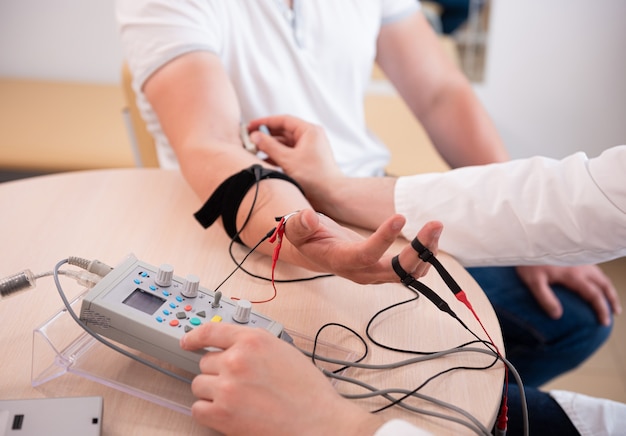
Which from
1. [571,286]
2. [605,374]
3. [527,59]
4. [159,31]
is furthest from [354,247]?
[527,59]

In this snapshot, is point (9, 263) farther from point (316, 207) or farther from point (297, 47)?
point (297, 47)

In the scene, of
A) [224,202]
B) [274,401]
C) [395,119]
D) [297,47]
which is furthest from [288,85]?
[395,119]

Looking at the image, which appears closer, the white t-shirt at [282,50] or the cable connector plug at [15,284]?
the cable connector plug at [15,284]

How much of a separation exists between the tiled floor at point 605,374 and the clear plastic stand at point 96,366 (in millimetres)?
1256

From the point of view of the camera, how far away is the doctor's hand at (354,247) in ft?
1.92

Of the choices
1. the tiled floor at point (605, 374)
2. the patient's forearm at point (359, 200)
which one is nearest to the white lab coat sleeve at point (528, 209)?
the patient's forearm at point (359, 200)

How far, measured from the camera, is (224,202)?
0.82 m

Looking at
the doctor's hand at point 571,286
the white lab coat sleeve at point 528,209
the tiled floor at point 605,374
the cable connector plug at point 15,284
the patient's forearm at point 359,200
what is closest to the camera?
the cable connector plug at point 15,284

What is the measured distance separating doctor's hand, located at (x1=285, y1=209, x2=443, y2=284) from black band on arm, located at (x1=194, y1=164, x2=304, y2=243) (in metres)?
0.11

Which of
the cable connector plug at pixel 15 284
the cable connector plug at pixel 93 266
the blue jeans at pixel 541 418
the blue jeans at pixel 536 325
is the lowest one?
the blue jeans at pixel 536 325

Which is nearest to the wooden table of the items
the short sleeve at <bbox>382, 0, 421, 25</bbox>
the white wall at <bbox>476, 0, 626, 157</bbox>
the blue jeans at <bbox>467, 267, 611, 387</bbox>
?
the blue jeans at <bbox>467, 267, 611, 387</bbox>

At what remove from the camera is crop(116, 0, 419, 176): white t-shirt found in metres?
0.98

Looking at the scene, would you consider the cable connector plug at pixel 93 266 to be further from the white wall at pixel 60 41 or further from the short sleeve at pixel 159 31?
the white wall at pixel 60 41

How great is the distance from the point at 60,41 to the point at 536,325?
6.26 feet
